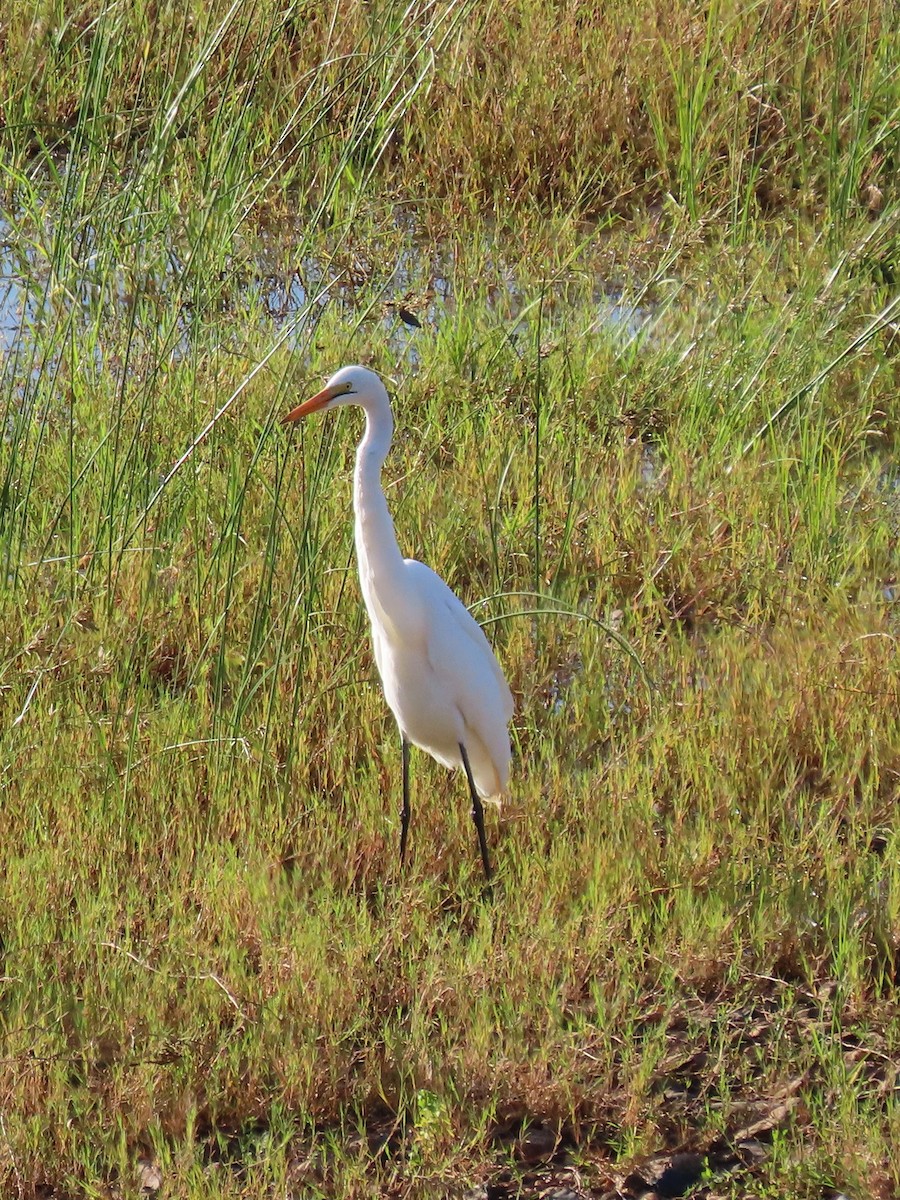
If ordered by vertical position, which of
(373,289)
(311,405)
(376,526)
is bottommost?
(373,289)

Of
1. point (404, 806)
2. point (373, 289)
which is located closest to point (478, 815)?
point (404, 806)

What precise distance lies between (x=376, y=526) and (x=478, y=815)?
0.63 m

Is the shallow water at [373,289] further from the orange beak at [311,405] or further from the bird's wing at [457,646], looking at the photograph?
the orange beak at [311,405]

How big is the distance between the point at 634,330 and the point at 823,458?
3.29ft

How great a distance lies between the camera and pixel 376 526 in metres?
3.19

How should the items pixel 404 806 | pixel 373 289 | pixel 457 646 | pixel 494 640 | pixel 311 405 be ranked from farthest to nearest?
pixel 373 289
pixel 494 640
pixel 457 646
pixel 404 806
pixel 311 405

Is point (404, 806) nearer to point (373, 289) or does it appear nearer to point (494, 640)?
point (494, 640)

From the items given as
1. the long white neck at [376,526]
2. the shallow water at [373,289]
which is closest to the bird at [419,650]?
the long white neck at [376,526]

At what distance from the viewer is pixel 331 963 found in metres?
2.89

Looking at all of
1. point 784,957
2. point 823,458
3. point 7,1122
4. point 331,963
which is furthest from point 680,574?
point 7,1122

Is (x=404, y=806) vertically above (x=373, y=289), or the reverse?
(x=373, y=289)

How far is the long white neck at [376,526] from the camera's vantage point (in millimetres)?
3172

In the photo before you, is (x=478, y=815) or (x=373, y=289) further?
(x=373, y=289)

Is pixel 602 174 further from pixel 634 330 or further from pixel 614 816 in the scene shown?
pixel 614 816
